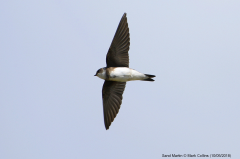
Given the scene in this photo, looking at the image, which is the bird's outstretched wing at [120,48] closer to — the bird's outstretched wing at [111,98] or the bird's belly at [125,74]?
the bird's belly at [125,74]

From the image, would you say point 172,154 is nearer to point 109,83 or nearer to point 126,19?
point 109,83

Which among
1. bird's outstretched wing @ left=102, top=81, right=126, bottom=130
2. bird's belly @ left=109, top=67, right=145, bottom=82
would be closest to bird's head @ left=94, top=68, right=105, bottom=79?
bird's belly @ left=109, top=67, right=145, bottom=82

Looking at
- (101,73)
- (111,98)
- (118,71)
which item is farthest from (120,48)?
(111,98)

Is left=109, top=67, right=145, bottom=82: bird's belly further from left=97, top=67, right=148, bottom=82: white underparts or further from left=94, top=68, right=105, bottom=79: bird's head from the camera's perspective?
left=94, top=68, right=105, bottom=79: bird's head

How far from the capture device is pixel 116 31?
5.93m

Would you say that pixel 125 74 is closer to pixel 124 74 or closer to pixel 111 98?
pixel 124 74

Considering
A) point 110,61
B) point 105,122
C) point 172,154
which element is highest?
point 110,61

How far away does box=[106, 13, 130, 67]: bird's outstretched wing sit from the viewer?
5879 millimetres

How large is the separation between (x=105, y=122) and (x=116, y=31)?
5.32 feet

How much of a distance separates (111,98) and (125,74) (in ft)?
2.05

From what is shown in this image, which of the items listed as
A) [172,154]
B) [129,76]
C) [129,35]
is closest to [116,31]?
[129,35]

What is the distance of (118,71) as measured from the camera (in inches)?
232

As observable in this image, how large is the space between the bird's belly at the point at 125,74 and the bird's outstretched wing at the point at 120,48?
0.14 metres

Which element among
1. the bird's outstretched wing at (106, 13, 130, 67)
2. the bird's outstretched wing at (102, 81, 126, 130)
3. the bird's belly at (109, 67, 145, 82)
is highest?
the bird's outstretched wing at (106, 13, 130, 67)
